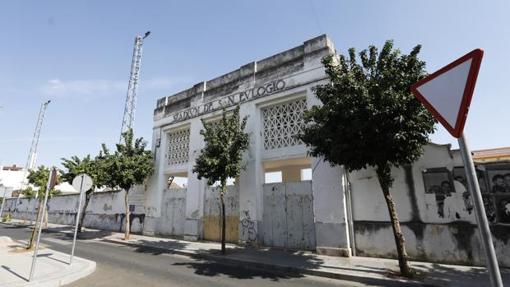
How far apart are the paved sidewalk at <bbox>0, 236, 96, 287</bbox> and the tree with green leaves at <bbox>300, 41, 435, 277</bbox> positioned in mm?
8510

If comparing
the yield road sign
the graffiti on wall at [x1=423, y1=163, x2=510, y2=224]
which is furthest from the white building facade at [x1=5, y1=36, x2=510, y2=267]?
the yield road sign

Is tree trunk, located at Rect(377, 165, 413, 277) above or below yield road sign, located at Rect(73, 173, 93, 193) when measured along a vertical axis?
below

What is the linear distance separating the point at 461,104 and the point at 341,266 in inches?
305

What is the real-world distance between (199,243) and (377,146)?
407 inches

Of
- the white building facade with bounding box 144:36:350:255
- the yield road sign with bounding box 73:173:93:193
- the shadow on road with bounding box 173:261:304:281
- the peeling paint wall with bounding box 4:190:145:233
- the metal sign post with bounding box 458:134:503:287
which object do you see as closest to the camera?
the metal sign post with bounding box 458:134:503:287

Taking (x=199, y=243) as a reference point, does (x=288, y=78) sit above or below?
above

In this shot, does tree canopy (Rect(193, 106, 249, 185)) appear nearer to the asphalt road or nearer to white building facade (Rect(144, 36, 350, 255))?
white building facade (Rect(144, 36, 350, 255))

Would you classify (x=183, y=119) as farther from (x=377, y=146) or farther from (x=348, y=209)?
(x=377, y=146)

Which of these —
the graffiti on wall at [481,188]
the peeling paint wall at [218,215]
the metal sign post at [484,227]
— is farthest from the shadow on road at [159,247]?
the metal sign post at [484,227]

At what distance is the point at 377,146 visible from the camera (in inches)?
309

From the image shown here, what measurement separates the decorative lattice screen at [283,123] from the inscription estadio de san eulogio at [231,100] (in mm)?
877

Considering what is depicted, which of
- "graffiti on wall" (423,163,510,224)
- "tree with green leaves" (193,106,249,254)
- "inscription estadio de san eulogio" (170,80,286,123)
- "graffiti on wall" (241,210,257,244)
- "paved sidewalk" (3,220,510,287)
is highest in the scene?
"inscription estadio de san eulogio" (170,80,286,123)

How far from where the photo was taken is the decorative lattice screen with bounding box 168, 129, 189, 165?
17.6 meters

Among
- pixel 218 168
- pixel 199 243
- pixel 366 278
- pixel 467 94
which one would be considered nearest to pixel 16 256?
pixel 199 243
